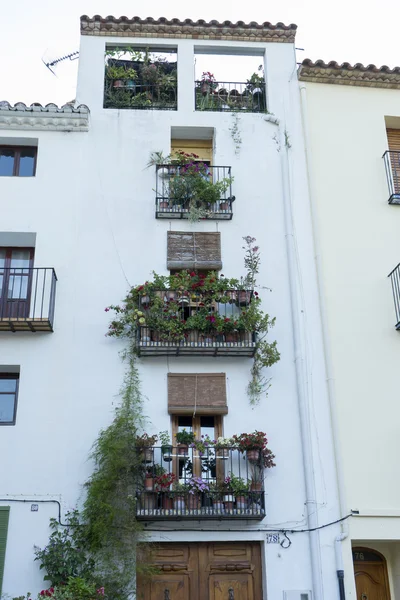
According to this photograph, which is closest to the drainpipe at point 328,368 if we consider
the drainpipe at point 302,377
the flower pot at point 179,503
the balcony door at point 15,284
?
the drainpipe at point 302,377

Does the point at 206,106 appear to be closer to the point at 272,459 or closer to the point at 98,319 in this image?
the point at 98,319

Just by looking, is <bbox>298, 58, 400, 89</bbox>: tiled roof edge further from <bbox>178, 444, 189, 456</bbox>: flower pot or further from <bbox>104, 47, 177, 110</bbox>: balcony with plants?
<bbox>178, 444, 189, 456</bbox>: flower pot

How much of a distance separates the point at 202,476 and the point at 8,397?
12.1 feet

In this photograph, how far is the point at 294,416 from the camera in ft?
44.4

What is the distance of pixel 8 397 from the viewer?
→ 13703mm

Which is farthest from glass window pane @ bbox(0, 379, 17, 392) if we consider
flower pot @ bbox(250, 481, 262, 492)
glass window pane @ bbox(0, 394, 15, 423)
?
flower pot @ bbox(250, 481, 262, 492)

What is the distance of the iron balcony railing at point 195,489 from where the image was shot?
12352 mm

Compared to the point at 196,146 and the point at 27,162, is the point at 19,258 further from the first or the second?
the point at 196,146

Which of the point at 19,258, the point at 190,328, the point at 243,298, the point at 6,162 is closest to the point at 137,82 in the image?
the point at 6,162

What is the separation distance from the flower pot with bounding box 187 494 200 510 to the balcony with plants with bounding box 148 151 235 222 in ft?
17.3

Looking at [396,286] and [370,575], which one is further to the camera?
[396,286]

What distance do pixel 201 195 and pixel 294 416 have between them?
14.9 feet

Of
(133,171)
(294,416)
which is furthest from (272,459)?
(133,171)

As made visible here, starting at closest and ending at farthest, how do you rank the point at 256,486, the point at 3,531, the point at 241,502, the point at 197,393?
the point at 3,531 → the point at 241,502 → the point at 256,486 → the point at 197,393
